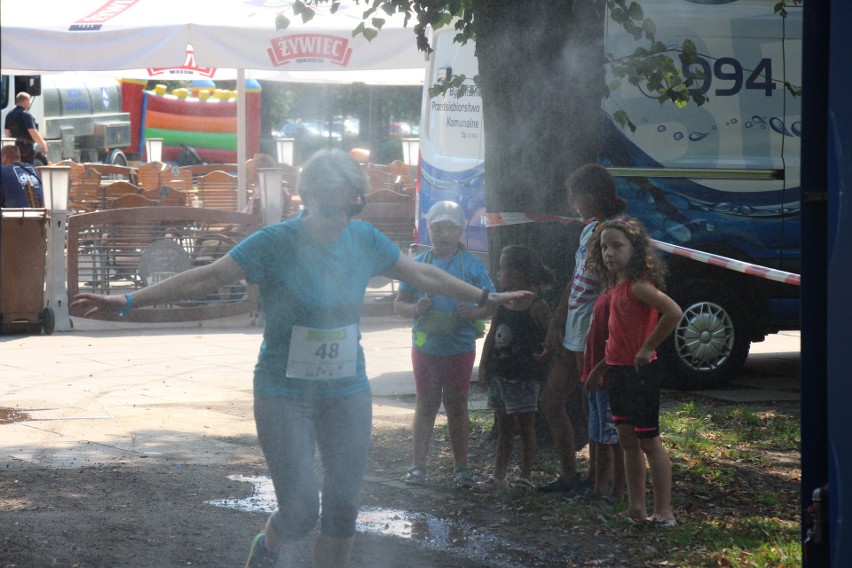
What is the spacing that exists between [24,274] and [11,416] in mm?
3630

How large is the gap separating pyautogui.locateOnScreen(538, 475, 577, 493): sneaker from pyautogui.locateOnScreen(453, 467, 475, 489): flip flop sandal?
38cm

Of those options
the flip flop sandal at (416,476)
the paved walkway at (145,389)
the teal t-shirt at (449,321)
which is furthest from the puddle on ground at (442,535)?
the paved walkway at (145,389)

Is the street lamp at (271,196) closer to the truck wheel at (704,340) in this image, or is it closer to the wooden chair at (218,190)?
the truck wheel at (704,340)

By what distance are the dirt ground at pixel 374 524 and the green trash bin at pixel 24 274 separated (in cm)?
498

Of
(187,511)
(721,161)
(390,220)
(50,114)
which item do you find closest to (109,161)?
(50,114)

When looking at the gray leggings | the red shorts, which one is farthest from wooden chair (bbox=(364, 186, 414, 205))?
the gray leggings

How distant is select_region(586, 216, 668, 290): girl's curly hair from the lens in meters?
5.35

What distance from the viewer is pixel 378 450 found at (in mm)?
7152

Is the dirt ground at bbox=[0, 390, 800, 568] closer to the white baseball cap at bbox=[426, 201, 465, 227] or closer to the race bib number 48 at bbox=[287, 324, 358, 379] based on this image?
the race bib number 48 at bbox=[287, 324, 358, 379]

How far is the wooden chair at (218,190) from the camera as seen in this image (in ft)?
57.7

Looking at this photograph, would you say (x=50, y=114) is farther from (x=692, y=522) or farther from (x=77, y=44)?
(x=692, y=522)

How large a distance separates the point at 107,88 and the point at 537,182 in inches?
1088

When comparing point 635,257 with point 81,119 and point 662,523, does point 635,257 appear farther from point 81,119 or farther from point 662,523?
point 81,119

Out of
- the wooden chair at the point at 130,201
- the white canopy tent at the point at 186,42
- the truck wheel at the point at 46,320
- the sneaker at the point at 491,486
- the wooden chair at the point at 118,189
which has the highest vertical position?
the white canopy tent at the point at 186,42
